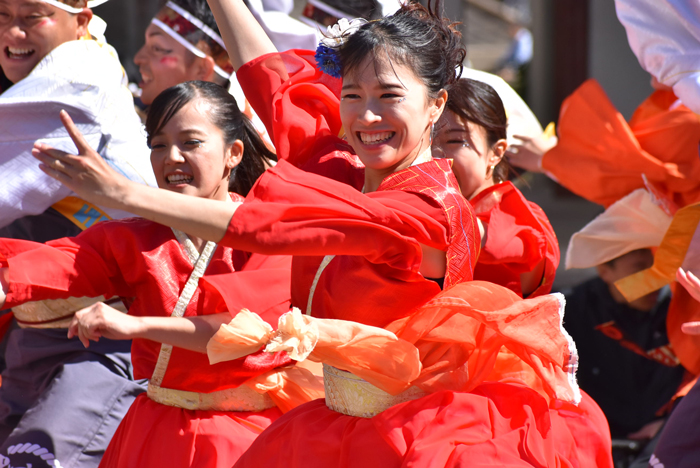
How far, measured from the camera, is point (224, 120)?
2.50m

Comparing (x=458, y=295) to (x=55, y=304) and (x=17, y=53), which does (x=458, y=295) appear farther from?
(x=17, y=53)

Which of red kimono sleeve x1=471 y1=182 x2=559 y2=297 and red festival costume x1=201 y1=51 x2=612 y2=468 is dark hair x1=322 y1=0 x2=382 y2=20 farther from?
red festival costume x1=201 y1=51 x2=612 y2=468

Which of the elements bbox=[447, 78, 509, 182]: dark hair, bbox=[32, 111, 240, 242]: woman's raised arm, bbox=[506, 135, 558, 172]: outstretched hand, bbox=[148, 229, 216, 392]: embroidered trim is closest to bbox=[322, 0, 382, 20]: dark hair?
bbox=[506, 135, 558, 172]: outstretched hand

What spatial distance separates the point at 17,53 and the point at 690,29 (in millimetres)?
2155

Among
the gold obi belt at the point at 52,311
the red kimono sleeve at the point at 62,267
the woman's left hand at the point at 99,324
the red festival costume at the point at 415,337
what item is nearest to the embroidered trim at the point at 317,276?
the red festival costume at the point at 415,337

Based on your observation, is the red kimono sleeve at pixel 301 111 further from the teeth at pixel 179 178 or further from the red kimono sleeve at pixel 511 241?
the red kimono sleeve at pixel 511 241

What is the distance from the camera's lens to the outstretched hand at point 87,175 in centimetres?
162

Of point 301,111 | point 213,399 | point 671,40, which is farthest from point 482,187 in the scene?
point 213,399

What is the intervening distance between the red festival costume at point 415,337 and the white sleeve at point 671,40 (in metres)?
1.06

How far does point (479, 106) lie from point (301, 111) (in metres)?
0.57

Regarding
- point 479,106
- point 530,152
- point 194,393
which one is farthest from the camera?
point 530,152

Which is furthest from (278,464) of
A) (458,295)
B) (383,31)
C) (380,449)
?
(383,31)

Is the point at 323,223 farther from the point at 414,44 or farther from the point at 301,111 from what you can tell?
the point at 301,111

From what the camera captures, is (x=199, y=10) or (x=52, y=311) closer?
(x=52, y=311)
